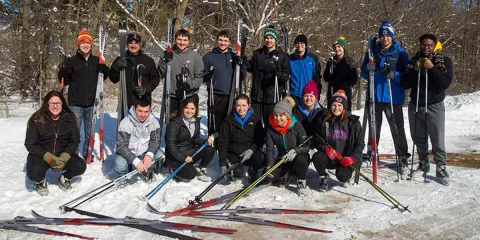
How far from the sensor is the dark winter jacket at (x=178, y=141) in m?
4.97

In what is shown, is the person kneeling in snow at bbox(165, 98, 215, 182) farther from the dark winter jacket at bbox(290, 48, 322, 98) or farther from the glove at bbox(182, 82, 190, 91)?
the dark winter jacket at bbox(290, 48, 322, 98)

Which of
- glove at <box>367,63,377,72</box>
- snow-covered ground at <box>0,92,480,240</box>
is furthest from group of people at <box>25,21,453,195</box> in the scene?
snow-covered ground at <box>0,92,480,240</box>

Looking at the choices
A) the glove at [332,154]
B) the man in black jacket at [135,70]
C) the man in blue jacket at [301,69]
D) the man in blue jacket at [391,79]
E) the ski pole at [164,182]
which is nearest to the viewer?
the ski pole at [164,182]

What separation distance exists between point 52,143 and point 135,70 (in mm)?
1551

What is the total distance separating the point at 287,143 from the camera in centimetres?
480

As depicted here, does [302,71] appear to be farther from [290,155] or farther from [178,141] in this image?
[178,141]

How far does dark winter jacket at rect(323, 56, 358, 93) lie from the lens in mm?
5672

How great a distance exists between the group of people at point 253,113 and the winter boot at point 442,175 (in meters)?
0.01

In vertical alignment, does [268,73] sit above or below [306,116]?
above

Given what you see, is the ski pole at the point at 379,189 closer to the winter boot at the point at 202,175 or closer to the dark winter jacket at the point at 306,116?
the dark winter jacket at the point at 306,116

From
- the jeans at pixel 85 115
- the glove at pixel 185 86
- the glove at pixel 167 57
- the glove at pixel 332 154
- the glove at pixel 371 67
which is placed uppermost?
the glove at pixel 167 57

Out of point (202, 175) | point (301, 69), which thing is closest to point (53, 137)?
point (202, 175)

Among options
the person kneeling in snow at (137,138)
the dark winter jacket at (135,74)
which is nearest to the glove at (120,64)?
the dark winter jacket at (135,74)

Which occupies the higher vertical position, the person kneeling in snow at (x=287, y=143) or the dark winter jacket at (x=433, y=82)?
the dark winter jacket at (x=433, y=82)
